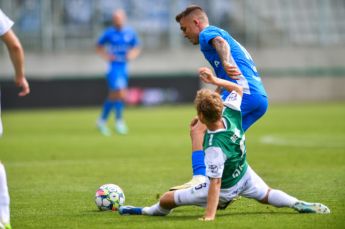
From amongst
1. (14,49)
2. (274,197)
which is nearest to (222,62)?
(274,197)

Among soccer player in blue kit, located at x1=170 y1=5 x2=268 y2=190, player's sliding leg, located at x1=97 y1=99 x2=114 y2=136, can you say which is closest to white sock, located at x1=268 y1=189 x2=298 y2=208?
soccer player in blue kit, located at x1=170 y1=5 x2=268 y2=190

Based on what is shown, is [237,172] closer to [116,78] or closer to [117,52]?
[116,78]

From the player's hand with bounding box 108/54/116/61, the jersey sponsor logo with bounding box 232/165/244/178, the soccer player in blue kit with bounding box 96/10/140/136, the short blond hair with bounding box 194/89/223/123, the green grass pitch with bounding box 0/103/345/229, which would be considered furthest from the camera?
the player's hand with bounding box 108/54/116/61

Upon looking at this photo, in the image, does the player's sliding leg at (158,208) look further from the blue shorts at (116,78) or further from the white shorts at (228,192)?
the blue shorts at (116,78)

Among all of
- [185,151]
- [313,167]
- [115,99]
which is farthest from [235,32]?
[313,167]

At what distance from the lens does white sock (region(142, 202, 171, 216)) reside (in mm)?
7527

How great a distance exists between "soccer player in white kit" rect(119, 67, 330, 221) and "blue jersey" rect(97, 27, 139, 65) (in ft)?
41.7

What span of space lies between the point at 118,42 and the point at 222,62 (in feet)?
40.6

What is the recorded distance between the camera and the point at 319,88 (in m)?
31.4

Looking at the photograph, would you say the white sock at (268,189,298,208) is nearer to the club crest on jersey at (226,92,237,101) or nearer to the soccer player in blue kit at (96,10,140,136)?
the club crest on jersey at (226,92,237,101)

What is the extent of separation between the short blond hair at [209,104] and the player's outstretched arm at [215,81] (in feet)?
0.49

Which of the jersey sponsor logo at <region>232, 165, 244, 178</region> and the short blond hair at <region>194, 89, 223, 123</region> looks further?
the jersey sponsor logo at <region>232, 165, 244, 178</region>

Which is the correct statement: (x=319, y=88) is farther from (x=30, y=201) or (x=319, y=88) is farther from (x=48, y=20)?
(x=30, y=201)

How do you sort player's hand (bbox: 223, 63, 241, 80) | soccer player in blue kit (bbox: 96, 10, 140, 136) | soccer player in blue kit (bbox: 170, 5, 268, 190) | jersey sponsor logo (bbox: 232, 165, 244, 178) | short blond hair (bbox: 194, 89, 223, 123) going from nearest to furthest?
short blond hair (bbox: 194, 89, 223, 123) → jersey sponsor logo (bbox: 232, 165, 244, 178) → player's hand (bbox: 223, 63, 241, 80) → soccer player in blue kit (bbox: 170, 5, 268, 190) → soccer player in blue kit (bbox: 96, 10, 140, 136)
